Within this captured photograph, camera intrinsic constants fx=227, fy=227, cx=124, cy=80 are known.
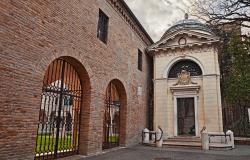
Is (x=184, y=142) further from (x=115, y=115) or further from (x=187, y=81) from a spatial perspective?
(x=115, y=115)

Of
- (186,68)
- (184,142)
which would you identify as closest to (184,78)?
Answer: (186,68)

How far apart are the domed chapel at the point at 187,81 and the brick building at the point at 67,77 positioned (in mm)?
2026

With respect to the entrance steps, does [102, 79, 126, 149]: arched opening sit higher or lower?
higher

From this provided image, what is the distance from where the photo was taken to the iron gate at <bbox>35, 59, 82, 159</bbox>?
7273mm

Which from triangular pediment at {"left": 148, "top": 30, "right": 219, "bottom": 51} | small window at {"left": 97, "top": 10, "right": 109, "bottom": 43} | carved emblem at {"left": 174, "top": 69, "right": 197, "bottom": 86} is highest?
triangular pediment at {"left": 148, "top": 30, "right": 219, "bottom": 51}

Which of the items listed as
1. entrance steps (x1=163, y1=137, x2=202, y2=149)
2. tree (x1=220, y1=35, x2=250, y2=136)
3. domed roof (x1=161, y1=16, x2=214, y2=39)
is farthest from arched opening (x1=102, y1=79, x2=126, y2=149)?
tree (x1=220, y1=35, x2=250, y2=136)

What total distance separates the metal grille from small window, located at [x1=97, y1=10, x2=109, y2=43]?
24.2 feet

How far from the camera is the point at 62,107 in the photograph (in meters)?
8.05

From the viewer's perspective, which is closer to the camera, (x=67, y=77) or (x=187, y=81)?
(x=67, y=77)

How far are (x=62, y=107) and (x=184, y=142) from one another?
838 cm

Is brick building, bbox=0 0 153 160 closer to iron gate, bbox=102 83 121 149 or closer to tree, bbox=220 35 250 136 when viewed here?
iron gate, bbox=102 83 121 149

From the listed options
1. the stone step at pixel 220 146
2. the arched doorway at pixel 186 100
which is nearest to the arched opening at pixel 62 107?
the stone step at pixel 220 146

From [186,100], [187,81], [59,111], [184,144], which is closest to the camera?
[59,111]

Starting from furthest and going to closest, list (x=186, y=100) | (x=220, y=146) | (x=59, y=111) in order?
(x=186, y=100) < (x=220, y=146) < (x=59, y=111)
